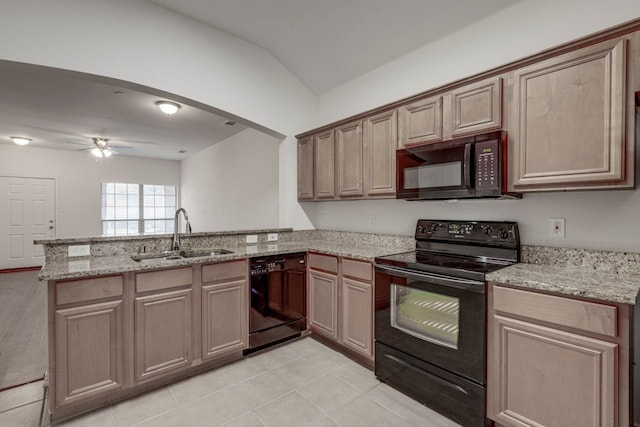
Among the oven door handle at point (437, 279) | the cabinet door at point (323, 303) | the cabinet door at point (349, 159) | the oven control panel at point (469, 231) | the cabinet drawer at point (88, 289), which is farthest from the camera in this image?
the cabinet door at point (349, 159)

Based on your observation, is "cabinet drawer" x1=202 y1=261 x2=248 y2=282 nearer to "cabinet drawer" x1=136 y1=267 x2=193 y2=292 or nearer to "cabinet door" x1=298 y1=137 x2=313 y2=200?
"cabinet drawer" x1=136 y1=267 x2=193 y2=292

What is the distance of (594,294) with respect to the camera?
1338mm

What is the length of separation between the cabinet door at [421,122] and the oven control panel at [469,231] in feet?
2.25

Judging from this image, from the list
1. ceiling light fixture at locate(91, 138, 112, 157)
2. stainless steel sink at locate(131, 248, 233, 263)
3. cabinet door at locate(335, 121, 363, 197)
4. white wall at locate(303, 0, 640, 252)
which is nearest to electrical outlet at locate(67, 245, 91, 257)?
stainless steel sink at locate(131, 248, 233, 263)

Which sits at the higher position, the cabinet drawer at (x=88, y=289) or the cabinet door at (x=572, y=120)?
the cabinet door at (x=572, y=120)

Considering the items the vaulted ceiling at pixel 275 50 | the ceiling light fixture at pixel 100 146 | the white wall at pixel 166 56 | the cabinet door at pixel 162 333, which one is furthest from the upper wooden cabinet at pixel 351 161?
the ceiling light fixture at pixel 100 146

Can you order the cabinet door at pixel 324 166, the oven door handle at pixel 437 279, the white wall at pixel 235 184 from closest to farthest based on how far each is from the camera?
the oven door handle at pixel 437 279 → the cabinet door at pixel 324 166 → the white wall at pixel 235 184

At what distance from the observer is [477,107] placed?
2.01 meters

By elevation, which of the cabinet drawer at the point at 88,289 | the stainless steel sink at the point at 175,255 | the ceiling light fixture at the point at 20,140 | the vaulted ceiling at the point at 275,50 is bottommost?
the cabinet drawer at the point at 88,289

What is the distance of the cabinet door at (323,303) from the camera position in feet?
8.86

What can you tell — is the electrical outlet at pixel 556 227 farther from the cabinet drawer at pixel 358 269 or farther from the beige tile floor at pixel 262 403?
the beige tile floor at pixel 262 403

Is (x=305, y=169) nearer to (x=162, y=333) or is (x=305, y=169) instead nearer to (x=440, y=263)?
(x=440, y=263)

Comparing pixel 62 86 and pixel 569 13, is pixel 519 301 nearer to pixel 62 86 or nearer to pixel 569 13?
pixel 569 13

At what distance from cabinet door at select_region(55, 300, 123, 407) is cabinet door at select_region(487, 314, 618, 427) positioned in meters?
2.34
